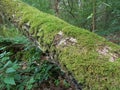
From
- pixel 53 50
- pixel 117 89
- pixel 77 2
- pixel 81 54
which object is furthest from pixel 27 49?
pixel 77 2

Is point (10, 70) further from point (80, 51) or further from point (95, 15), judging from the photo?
point (95, 15)

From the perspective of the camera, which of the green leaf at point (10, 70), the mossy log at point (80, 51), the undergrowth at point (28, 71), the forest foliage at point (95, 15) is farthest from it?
the forest foliage at point (95, 15)

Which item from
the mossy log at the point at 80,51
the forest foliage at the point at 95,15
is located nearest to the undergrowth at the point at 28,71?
the mossy log at the point at 80,51

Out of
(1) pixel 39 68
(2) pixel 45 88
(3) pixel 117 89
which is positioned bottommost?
(2) pixel 45 88

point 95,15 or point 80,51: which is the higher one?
point 80,51

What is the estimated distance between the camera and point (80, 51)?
8.67ft

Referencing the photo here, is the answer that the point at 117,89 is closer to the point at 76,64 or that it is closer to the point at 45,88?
the point at 76,64

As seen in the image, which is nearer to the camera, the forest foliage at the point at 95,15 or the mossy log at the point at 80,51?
the mossy log at the point at 80,51

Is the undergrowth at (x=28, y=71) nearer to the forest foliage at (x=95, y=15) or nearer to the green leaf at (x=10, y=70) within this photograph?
the green leaf at (x=10, y=70)

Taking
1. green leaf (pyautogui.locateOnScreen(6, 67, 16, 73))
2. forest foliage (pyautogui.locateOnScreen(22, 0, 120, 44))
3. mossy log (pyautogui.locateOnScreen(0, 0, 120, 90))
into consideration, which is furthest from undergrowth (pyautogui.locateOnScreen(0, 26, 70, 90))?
forest foliage (pyautogui.locateOnScreen(22, 0, 120, 44))

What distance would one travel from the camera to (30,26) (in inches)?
151

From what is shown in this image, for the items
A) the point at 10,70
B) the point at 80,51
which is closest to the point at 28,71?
the point at 10,70

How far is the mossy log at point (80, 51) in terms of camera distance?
2.25 meters

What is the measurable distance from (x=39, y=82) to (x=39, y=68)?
0.26 meters
